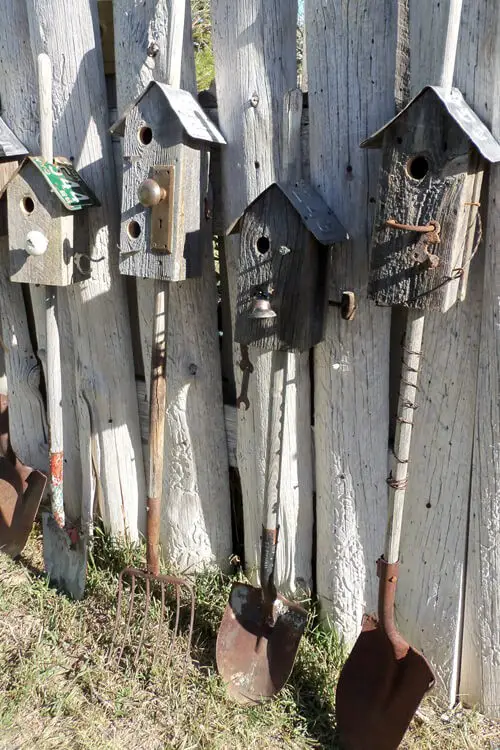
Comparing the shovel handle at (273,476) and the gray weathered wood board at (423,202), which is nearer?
the gray weathered wood board at (423,202)

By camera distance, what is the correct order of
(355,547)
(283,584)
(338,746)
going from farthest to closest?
Answer: 1. (283,584)
2. (355,547)
3. (338,746)

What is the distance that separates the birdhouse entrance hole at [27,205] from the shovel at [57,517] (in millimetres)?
349

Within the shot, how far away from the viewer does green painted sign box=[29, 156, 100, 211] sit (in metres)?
2.54

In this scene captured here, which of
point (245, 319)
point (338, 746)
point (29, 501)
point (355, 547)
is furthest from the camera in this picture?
point (29, 501)

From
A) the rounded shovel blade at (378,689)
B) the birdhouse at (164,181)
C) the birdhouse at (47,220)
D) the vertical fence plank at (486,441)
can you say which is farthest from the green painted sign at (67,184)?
the rounded shovel blade at (378,689)

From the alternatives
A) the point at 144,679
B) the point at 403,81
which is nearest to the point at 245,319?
the point at 403,81

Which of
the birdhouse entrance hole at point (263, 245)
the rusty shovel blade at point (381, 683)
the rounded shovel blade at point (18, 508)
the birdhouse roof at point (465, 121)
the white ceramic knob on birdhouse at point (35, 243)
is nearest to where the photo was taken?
the birdhouse roof at point (465, 121)

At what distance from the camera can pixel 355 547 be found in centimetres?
267

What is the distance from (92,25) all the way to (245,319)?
4.57ft

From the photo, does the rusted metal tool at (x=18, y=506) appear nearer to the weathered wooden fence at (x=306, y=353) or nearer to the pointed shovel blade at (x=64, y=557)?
the pointed shovel blade at (x=64, y=557)

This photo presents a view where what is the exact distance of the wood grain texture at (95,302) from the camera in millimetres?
2668

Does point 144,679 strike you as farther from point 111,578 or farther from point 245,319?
point 245,319

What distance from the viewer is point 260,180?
2418 mm

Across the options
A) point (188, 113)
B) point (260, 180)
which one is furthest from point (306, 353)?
point (188, 113)
